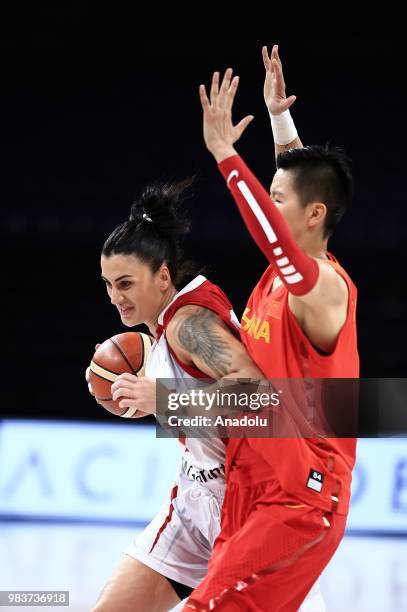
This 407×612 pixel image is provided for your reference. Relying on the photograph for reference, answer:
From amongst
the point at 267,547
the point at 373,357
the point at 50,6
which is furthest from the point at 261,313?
the point at 50,6

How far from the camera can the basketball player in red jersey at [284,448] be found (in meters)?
2.88

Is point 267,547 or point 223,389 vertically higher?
point 223,389

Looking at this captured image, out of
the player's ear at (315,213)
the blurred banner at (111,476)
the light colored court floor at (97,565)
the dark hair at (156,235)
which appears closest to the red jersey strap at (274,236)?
the player's ear at (315,213)

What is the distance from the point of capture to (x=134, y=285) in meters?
3.51

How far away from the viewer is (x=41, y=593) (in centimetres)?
482

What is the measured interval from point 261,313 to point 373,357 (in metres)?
6.51

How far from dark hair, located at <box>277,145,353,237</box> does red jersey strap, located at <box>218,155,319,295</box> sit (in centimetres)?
35

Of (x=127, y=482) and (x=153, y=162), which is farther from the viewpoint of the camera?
(x=153, y=162)

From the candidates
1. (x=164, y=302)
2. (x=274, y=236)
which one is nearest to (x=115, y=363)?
(x=164, y=302)

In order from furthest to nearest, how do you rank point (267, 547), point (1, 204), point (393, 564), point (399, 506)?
1. point (1, 204)
2. point (399, 506)
3. point (393, 564)
4. point (267, 547)

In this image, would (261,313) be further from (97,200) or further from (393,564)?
(97,200)

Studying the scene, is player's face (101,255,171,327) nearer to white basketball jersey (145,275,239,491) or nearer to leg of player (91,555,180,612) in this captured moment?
white basketball jersey (145,275,239,491)

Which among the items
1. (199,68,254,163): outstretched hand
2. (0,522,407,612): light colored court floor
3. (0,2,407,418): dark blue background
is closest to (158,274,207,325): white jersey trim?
(199,68,254,163): outstretched hand

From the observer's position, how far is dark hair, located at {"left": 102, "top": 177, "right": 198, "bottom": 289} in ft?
11.6
